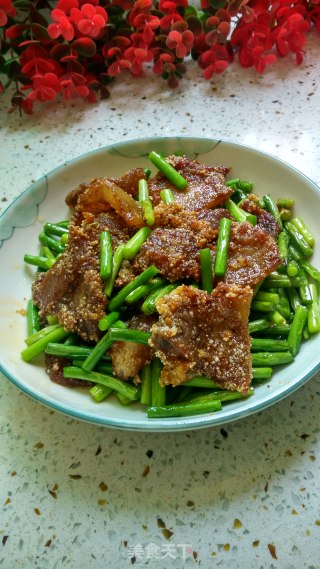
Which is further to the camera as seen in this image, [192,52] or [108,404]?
[192,52]

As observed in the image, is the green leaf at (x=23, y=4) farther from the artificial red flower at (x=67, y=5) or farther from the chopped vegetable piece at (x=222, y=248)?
the chopped vegetable piece at (x=222, y=248)

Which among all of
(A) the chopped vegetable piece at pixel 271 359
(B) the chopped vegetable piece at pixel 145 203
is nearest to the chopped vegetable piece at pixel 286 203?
(B) the chopped vegetable piece at pixel 145 203

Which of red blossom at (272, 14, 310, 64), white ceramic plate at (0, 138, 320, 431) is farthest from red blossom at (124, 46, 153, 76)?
white ceramic plate at (0, 138, 320, 431)

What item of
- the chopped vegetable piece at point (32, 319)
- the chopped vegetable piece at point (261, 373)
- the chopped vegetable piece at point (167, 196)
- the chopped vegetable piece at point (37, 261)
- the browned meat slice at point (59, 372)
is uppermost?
the chopped vegetable piece at point (167, 196)

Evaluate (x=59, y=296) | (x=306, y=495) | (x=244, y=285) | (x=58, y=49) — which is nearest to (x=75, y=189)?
(x=59, y=296)

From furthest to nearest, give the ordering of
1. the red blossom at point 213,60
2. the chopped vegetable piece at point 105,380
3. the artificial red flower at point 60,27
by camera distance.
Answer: the red blossom at point 213,60, the artificial red flower at point 60,27, the chopped vegetable piece at point 105,380

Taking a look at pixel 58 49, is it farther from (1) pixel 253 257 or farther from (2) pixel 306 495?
(2) pixel 306 495

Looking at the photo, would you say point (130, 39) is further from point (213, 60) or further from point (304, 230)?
point (304, 230)
